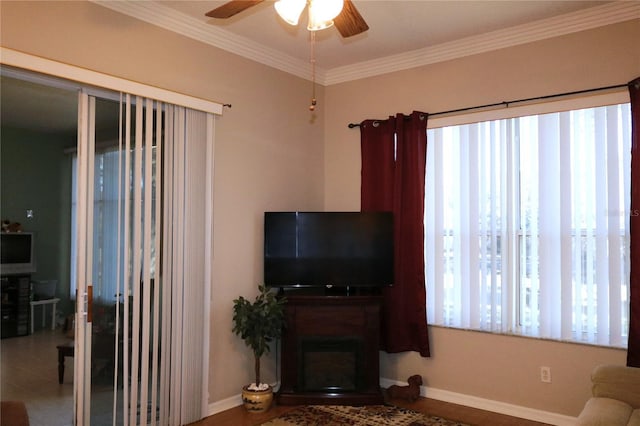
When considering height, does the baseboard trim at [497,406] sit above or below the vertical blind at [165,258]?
below

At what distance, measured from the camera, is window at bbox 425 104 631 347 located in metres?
3.36

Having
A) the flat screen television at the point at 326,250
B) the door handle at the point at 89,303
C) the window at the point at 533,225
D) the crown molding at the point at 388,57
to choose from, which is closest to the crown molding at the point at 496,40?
the crown molding at the point at 388,57

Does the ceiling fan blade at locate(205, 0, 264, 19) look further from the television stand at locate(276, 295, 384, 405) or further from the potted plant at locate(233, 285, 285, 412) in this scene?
the television stand at locate(276, 295, 384, 405)

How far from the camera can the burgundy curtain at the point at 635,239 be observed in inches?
126

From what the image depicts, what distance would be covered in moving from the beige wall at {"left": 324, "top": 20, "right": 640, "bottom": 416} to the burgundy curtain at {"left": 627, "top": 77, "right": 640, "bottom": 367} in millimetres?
123

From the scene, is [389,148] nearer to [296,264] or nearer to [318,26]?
[296,264]

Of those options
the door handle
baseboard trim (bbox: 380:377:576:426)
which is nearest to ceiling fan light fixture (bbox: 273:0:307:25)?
the door handle

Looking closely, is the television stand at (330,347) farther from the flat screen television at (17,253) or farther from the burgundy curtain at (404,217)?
the flat screen television at (17,253)

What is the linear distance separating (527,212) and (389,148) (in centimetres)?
124

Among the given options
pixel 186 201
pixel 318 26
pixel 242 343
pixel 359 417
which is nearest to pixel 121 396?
pixel 242 343

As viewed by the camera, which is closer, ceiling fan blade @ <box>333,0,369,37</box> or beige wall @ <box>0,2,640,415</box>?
ceiling fan blade @ <box>333,0,369,37</box>

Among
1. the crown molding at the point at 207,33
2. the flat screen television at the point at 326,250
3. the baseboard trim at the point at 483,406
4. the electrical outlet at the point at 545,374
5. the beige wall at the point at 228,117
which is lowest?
the baseboard trim at the point at 483,406

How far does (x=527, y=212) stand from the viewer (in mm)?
3715

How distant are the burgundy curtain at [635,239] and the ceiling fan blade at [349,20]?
2.00m
